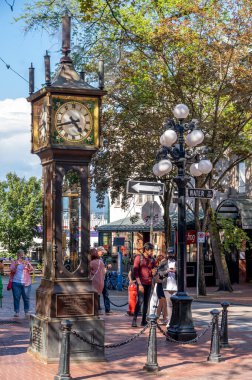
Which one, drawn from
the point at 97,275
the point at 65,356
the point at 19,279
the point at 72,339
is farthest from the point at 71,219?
the point at 19,279

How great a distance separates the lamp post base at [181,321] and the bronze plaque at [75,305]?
2819mm

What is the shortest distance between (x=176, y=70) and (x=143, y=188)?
38.0ft

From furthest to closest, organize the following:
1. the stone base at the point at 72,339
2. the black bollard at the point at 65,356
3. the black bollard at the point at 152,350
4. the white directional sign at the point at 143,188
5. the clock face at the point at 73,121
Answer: the white directional sign at the point at 143,188 → the clock face at the point at 73,121 → the stone base at the point at 72,339 → the black bollard at the point at 152,350 → the black bollard at the point at 65,356

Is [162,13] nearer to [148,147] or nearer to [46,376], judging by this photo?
[148,147]

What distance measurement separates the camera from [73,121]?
1179cm

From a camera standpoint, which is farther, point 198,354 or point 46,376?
point 198,354

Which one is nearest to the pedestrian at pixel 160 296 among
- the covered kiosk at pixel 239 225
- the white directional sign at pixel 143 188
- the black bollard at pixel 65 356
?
the white directional sign at pixel 143 188

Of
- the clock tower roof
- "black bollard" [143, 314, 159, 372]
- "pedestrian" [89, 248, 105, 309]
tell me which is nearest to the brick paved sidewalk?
"black bollard" [143, 314, 159, 372]

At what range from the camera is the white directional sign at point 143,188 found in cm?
1565

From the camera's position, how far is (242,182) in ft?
128

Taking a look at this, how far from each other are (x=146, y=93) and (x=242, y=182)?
13640 mm

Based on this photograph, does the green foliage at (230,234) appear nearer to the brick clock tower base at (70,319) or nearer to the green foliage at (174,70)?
the green foliage at (174,70)

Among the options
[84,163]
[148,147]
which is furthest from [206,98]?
[84,163]

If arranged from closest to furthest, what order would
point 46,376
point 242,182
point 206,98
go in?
point 46,376 → point 206,98 → point 242,182
